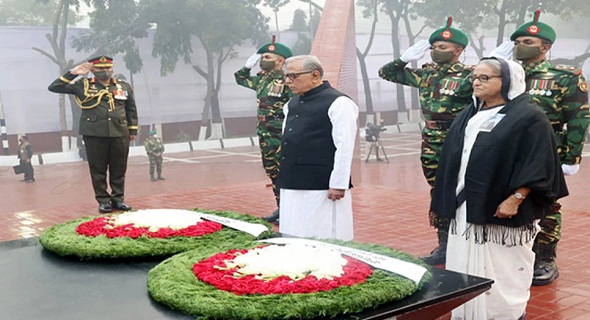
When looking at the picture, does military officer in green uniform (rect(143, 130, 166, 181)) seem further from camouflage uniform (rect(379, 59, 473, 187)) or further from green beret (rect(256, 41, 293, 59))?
camouflage uniform (rect(379, 59, 473, 187))

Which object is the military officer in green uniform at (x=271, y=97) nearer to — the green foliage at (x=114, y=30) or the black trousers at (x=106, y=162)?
the black trousers at (x=106, y=162)

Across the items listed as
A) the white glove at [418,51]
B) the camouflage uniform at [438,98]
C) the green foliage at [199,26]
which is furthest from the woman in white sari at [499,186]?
the green foliage at [199,26]

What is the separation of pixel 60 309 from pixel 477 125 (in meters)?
1.92

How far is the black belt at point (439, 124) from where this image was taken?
13.5ft

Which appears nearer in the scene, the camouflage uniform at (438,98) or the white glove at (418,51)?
the camouflage uniform at (438,98)

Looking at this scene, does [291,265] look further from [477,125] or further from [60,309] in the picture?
[477,125]

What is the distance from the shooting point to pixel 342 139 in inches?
146

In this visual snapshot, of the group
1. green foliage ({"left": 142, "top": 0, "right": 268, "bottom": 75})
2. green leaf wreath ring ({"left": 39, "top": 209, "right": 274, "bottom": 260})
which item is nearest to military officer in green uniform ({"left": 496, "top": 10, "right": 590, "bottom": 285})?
green leaf wreath ring ({"left": 39, "top": 209, "right": 274, "bottom": 260})

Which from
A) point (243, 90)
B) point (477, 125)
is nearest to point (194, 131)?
point (243, 90)

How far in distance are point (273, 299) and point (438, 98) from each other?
2.59 metres

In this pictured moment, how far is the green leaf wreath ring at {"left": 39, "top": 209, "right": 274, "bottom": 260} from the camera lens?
8.13 feet

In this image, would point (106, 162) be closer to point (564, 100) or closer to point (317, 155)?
point (317, 155)

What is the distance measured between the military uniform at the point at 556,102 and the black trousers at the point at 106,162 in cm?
410

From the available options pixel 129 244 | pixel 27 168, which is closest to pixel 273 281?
pixel 129 244
